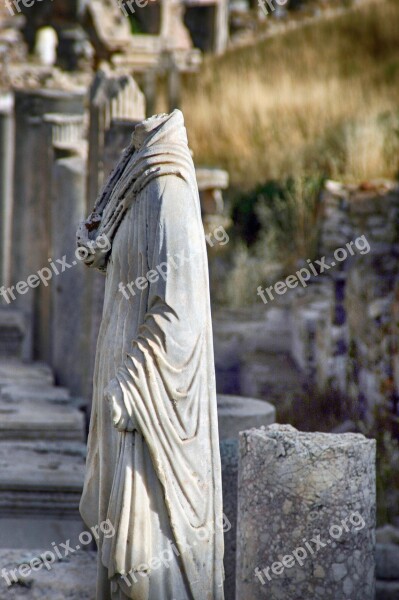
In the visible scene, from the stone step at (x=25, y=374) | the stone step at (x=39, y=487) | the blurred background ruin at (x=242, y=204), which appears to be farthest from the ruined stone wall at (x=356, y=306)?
the stone step at (x=39, y=487)

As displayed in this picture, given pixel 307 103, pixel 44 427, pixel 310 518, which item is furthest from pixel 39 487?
pixel 307 103

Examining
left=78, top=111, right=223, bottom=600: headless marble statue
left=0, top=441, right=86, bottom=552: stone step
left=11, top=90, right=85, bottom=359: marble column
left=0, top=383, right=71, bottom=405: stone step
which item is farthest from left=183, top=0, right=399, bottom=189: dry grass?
left=78, top=111, right=223, bottom=600: headless marble statue

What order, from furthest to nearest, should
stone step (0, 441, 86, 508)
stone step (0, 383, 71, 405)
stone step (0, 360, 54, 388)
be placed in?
stone step (0, 360, 54, 388) → stone step (0, 383, 71, 405) → stone step (0, 441, 86, 508)

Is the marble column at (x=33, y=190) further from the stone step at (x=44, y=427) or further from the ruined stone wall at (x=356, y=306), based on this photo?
the stone step at (x=44, y=427)

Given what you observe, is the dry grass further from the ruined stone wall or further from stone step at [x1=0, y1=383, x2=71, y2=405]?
stone step at [x1=0, y1=383, x2=71, y2=405]

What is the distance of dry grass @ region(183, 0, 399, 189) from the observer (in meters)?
17.9

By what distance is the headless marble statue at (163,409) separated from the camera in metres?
5.14

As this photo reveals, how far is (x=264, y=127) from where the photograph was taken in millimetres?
20766

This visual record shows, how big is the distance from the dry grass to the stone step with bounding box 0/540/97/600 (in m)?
9.58

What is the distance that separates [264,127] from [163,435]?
15971mm

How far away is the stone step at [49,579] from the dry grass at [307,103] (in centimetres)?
958

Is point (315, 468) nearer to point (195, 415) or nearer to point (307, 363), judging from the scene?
point (195, 415)

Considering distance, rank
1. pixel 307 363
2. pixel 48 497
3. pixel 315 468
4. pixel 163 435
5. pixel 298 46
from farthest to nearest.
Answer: pixel 298 46 → pixel 307 363 → pixel 48 497 → pixel 315 468 → pixel 163 435

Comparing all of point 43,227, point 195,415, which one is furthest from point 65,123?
point 195,415
